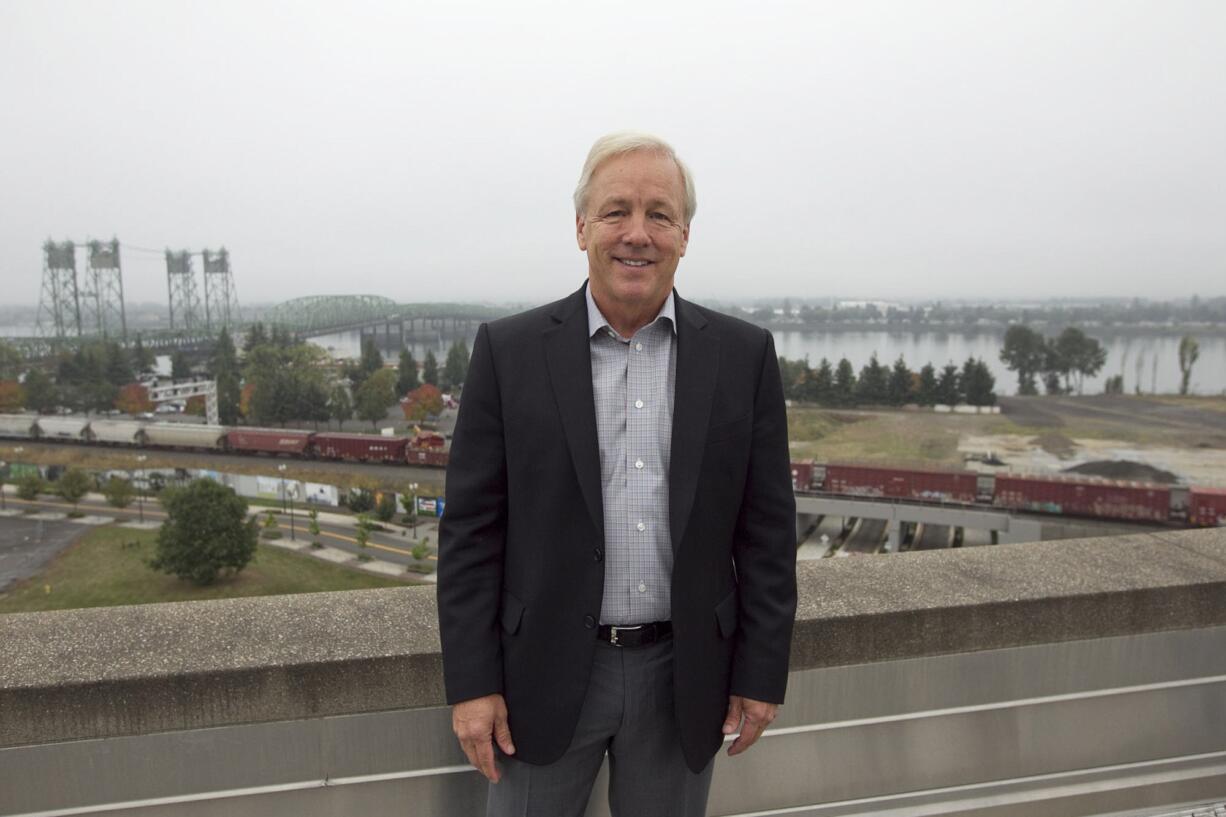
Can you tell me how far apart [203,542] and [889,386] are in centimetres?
2469

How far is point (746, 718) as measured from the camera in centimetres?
101

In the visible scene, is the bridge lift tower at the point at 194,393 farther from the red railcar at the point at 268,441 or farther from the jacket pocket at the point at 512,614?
the jacket pocket at the point at 512,614

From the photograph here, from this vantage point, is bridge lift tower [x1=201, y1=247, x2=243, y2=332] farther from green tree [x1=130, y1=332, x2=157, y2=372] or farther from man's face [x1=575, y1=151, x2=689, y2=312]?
man's face [x1=575, y1=151, x2=689, y2=312]

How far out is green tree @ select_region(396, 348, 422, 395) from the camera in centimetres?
2830

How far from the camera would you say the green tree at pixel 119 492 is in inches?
735

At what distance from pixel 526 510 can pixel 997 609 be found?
A: 0.91 meters

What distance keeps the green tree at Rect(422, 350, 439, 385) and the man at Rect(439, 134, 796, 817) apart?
92.5 feet

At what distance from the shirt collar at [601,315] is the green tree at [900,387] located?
30.5 m

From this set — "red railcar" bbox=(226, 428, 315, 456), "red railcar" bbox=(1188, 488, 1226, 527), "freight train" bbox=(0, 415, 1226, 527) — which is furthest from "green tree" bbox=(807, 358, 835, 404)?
"red railcar" bbox=(226, 428, 315, 456)

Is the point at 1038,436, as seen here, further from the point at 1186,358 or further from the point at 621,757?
the point at 621,757

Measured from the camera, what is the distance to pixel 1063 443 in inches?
911

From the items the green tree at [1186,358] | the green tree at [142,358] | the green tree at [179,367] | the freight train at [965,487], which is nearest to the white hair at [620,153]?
the freight train at [965,487]

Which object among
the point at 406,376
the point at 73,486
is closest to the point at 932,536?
the point at 406,376

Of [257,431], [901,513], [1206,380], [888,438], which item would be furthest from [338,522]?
[1206,380]
